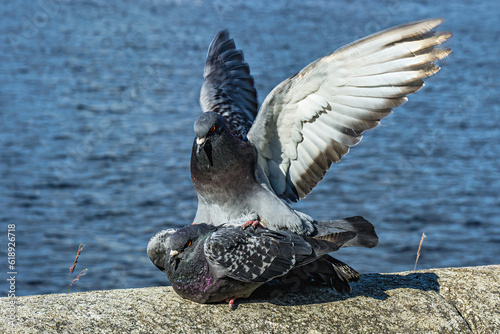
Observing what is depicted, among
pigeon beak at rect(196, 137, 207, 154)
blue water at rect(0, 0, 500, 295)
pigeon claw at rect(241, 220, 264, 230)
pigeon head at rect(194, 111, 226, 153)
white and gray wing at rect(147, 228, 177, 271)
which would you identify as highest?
pigeon head at rect(194, 111, 226, 153)

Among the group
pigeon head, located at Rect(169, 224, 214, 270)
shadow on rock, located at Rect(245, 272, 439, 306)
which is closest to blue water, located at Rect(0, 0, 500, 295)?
shadow on rock, located at Rect(245, 272, 439, 306)

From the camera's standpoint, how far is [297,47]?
2142 centimetres

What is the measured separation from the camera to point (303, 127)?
4.92 m

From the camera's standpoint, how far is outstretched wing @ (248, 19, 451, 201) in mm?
4148

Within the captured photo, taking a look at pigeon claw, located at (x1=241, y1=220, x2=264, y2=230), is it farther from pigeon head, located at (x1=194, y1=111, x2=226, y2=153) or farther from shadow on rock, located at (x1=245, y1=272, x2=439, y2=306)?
pigeon head, located at (x1=194, y1=111, x2=226, y2=153)

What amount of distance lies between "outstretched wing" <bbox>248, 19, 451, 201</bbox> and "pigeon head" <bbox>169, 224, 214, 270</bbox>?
1.06m

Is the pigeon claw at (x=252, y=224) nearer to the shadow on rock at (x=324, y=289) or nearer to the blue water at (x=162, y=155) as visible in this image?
the shadow on rock at (x=324, y=289)

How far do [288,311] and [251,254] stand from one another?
17.9 inches

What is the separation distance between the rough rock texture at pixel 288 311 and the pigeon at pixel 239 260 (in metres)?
0.12

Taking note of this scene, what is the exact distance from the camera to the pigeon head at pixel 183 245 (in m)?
4.29

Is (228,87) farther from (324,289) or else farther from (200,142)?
(324,289)

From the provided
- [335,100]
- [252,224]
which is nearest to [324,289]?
[252,224]

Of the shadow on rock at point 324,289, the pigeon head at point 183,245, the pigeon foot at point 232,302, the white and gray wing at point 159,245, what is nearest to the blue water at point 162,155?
the white and gray wing at point 159,245

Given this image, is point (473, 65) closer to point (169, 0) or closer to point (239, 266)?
point (239, 266)
